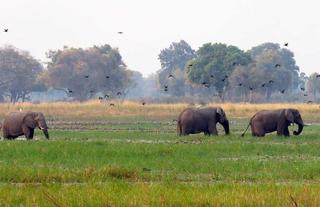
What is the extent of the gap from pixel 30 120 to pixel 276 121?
13451 millimetres

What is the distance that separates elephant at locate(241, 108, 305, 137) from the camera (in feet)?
120

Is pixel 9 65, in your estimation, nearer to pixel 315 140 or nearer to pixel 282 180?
pixel 315 140

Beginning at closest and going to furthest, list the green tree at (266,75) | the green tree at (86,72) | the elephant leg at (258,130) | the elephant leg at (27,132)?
the elephant leg at (27,132), the elephant leg at (258,130), the green tree at (266,75), the green tree at (86,72)

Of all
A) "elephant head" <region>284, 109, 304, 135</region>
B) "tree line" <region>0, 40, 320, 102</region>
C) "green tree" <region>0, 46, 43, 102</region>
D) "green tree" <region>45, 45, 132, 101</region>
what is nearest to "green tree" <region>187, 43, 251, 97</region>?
"tree line" <region>0, 40, 320, 102</region>

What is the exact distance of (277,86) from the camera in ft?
406

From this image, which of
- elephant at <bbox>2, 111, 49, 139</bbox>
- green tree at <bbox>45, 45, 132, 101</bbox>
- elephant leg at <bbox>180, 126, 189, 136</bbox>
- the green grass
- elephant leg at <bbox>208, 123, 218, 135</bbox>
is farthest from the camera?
green tree at <bbox>45, 45, 132, 101</bbox>

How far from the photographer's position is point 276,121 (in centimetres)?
3712

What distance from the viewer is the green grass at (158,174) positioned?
14703mm

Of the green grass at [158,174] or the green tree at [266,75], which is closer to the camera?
the green grass at [158,174]

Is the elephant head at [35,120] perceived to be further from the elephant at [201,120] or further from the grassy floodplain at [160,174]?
the elephant at [201,120]

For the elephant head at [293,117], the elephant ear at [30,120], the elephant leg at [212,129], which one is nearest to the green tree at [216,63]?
the elephant leg at [212,129]

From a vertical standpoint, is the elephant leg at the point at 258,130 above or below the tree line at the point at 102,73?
below

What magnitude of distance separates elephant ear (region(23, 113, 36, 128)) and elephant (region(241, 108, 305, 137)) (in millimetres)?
11335

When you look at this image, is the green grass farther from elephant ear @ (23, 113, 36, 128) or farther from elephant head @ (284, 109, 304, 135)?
elephant ear @ (23, 113, 36, 128)
